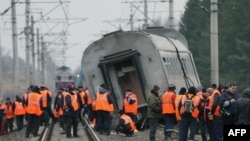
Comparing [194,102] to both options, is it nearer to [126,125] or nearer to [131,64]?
[126,125]

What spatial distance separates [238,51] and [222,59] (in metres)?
3.38

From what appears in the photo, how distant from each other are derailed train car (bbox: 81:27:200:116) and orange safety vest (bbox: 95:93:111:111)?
4.53 feet

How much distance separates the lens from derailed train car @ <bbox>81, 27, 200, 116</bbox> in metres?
28.3

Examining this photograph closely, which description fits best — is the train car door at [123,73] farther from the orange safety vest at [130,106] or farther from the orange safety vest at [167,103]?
the orange safety vest at [167,103]

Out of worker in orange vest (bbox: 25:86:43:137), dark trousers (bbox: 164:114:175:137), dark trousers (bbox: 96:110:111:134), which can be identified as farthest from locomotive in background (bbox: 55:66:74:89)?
dark trousers (bbox: 164:114:175:137)

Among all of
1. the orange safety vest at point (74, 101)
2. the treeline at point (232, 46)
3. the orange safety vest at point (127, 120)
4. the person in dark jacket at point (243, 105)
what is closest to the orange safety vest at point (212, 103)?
the person in dark jacket at point (243, 105)

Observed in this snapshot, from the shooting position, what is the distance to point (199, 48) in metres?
74.2

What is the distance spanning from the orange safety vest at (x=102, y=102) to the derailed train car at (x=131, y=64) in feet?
4.53

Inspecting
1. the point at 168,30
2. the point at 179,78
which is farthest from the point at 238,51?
the point at 179,78

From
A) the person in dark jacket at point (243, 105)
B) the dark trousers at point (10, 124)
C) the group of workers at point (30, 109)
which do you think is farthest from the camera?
the dark trousers at point (10, 124)

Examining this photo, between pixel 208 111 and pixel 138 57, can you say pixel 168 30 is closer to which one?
pixel 138 57

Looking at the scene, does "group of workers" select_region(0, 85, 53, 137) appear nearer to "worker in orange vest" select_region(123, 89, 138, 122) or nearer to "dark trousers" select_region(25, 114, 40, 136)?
"dark trousers" select_region(25, 114, 40, 136)

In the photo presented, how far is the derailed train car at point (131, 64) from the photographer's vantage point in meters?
28.3

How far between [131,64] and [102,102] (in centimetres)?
203
